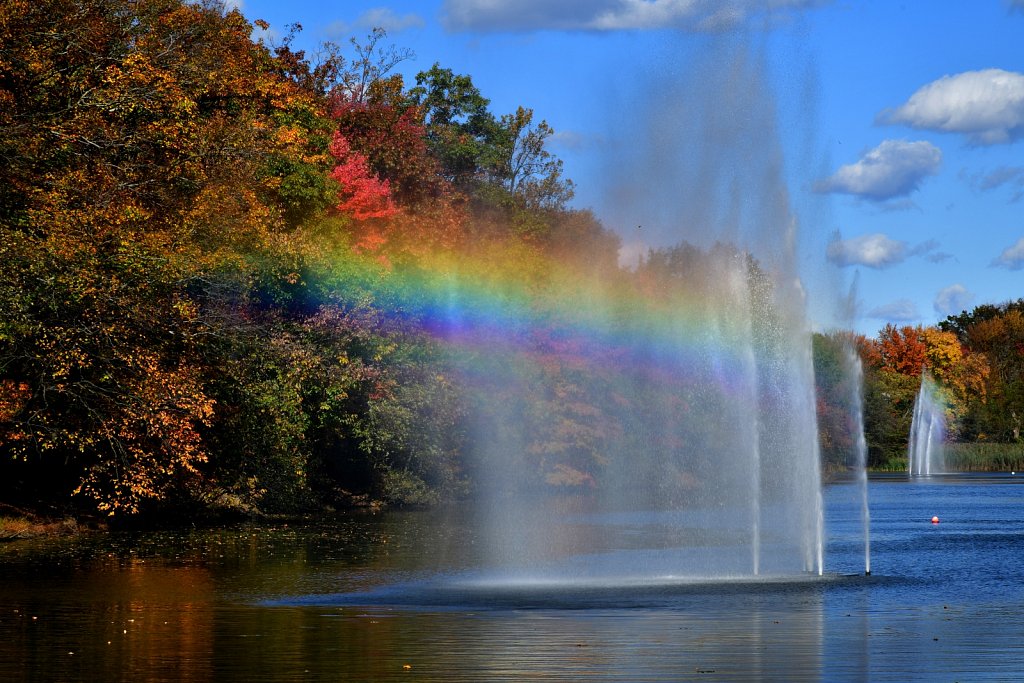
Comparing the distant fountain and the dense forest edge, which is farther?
the distant fountain

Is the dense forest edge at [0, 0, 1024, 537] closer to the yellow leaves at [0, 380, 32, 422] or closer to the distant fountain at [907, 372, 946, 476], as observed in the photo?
A: the yellow leaves at [0, 380, 32, 422]

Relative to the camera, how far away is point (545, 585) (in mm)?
23141

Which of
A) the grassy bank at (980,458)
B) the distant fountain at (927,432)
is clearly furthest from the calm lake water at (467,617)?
the distant fountain at (927,432)

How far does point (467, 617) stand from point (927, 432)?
3748 inches

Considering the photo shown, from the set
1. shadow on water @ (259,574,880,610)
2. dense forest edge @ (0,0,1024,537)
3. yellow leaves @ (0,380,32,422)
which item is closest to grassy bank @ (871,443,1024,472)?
dense forest edge @ (0,0,1024,537)

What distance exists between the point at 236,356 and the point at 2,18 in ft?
42.8

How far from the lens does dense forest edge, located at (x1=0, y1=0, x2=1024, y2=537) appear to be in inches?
1101

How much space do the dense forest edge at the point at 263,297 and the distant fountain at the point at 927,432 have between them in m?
36.0

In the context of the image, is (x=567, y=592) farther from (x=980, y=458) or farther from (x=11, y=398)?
(x=980, y=458)

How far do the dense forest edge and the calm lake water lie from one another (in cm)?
446

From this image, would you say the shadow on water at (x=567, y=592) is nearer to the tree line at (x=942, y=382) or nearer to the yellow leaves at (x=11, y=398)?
the yellow leaves at (x=11, y=398)

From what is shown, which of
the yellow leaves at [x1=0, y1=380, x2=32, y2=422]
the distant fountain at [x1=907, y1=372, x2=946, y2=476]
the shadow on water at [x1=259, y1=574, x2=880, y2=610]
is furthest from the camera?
the distant fountain at [x1=907, y1=372, x2=946, y2=476]

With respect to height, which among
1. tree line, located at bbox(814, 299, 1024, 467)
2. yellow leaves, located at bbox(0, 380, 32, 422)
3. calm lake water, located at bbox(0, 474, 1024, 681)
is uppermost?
tree line, located at bbox(814, 299, 1024, 467)

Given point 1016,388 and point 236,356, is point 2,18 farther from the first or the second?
point 1016,388
